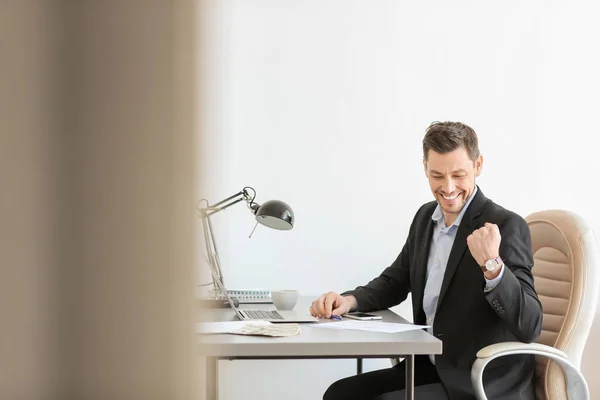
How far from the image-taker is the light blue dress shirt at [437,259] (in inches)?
89.2

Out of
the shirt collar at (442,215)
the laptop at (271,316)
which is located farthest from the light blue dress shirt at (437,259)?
the laptop at (271,316)

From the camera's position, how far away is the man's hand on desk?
2.19 metres

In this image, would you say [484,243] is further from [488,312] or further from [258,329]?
[258,329]

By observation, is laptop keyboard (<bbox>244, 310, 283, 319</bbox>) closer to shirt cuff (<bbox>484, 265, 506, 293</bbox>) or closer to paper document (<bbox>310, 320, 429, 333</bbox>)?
paper document (<bbox>310, 320, 429, 333</bbox>)

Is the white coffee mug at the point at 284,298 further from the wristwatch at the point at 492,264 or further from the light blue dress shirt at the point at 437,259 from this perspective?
the wristwatch at the point at 492,264

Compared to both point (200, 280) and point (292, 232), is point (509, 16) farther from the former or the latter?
point (200, 280)

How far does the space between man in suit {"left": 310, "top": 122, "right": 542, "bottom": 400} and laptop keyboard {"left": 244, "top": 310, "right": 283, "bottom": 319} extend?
122 mm

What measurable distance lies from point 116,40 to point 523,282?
202cm

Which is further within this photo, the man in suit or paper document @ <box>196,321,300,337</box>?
the man in suit

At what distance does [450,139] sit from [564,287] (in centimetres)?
57

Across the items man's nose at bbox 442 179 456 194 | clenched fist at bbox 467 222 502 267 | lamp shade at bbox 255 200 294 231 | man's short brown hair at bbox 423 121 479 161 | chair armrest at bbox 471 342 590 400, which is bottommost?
chair armrest at bbox 471 342 590 400

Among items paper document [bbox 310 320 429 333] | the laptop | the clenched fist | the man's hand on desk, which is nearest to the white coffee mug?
the laptop

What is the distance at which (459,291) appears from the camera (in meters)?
2.14

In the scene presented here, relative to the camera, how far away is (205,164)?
0.15 meters
